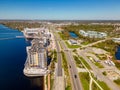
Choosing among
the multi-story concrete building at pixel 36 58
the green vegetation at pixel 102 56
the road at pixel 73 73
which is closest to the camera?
the road at pixel 73 73

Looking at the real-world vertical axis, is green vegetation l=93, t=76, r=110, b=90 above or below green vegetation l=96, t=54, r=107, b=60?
above

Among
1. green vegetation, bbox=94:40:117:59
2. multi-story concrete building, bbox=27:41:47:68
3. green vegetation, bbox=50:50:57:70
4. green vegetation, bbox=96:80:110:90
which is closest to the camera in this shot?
green vegetation, bbox=96:80:110:90

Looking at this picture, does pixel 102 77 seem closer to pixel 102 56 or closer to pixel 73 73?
pixel 73 73

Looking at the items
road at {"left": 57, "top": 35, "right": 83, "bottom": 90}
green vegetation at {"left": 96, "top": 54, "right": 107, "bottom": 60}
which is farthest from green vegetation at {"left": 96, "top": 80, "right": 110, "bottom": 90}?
green vegetation at {"left": 96, "top": 54, "right": 107, "bottom": 60}

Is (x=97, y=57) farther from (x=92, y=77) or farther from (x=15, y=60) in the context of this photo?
(x=15, y=60)

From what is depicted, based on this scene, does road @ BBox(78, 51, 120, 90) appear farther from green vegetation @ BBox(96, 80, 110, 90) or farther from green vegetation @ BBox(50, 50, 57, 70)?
green vegetation @ BBox(50, 50, 57, 70)

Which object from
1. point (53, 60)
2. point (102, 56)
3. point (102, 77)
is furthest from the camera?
point (102, 56)

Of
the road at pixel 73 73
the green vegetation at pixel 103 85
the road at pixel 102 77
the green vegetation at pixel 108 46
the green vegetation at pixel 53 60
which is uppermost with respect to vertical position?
the green vegetation at pixel 53 60

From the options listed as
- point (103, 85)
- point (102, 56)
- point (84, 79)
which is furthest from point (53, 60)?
point (103, 85)

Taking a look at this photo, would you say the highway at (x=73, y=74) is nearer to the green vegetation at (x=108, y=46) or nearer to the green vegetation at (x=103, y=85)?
the green vegetation at (x=103, y=85)

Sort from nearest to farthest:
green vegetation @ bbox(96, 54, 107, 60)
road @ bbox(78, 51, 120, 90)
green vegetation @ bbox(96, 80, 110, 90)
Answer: green vegetation @ bbox(96, 80, 110, 90)
road @ bbox(78, 51, 120, 90)
green vegetation @ bbox(96, 54, 107, 60)

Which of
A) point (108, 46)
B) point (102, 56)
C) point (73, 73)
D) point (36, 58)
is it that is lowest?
point (108, 46)

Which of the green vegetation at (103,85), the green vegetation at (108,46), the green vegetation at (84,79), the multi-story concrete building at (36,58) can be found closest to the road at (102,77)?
the green vegetation at (103,85)
